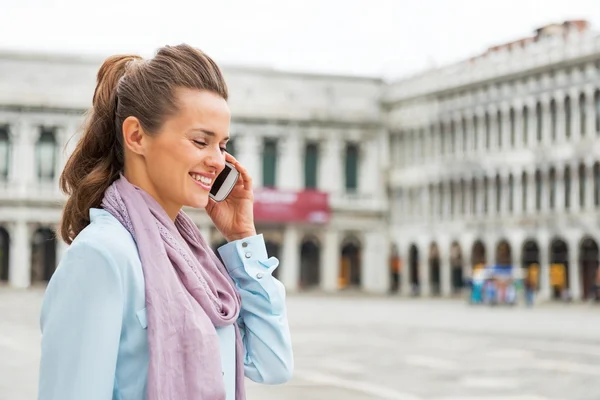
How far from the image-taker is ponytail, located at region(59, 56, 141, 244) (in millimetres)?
2547

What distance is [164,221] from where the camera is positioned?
2.47 meters

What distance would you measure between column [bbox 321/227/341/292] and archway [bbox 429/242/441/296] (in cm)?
583

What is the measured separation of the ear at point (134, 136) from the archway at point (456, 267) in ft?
181

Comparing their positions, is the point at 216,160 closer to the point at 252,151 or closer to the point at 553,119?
the point at 553,119

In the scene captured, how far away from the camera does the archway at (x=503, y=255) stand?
53.8m

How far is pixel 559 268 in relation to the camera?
4934 centimetres

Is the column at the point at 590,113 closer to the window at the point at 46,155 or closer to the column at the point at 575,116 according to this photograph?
the column at the point at 575,116

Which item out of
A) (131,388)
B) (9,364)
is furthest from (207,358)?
(9,364)

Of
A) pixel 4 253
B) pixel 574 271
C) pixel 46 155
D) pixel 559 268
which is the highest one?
pixel 46 155

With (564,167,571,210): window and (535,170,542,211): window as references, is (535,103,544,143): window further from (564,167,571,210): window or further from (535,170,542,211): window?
(564,167,571,210): window

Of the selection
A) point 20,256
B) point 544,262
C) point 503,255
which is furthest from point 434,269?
point 20,256

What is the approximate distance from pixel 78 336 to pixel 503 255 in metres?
53.5

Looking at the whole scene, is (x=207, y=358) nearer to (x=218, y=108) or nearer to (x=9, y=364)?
(x=218, y=108)

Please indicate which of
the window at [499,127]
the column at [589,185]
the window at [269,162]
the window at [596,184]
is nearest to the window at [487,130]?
the window at [499,127]
